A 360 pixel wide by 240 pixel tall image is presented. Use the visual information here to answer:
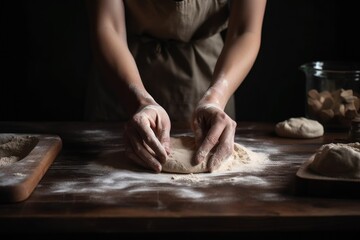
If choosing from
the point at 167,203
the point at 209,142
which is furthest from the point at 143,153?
the point at 167,203

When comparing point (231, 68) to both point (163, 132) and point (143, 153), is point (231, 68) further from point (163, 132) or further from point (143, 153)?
point (143, 153)

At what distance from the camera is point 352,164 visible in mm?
1338

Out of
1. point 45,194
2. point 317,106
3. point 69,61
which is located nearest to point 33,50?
point 69,61

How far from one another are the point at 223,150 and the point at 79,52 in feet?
5.58

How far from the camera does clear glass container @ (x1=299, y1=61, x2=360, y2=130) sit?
6.63 ft

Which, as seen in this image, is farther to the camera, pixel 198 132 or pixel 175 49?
pixel 175 49

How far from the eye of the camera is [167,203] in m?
1.27

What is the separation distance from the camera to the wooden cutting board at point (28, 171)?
1.26 m

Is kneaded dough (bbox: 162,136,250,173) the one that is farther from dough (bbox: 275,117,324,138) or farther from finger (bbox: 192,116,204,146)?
dough (bbox: 275,117,324,138)

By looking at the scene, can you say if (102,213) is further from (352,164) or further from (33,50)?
(33,50)

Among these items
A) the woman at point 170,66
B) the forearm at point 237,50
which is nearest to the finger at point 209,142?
the woman at point 170,66

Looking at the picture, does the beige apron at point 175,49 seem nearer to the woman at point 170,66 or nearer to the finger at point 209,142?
the woman at point 170,66

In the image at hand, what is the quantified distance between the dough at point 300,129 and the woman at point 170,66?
22 centimetres

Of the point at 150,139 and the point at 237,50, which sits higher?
the point at 237,50
